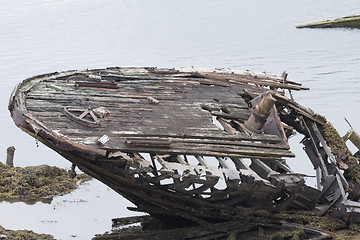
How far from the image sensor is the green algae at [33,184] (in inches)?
909

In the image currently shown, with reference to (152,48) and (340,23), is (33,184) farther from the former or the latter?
(340,23)

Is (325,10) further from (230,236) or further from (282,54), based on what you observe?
(230,236)

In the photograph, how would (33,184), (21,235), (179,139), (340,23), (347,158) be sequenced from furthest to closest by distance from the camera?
(340,23), (33,184), (21,235), (347,158), (179,139)

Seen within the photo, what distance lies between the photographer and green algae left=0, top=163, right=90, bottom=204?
23.1 metres

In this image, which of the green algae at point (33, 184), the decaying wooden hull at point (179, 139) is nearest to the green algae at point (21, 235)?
the green algae at point (33, 184)

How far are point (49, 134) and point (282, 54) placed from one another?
26674 mm

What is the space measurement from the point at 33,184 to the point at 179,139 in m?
8.39

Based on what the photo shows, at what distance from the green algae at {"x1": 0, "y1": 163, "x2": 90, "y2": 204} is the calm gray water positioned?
34cm

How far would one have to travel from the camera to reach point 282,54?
4056 cm

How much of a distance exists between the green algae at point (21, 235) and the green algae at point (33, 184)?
8.28 feet

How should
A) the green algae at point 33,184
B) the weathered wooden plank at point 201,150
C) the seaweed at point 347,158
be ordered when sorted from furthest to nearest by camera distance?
the green algae at point 33,184 < the seaweed at point 347,158 < the weathered wooden plank at point 201,150

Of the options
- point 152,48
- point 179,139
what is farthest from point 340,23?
point 179,139

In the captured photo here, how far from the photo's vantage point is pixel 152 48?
4209 centimetres

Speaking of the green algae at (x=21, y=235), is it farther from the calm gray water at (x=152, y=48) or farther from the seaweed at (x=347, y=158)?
the seaweed at (x=347, y=158)
